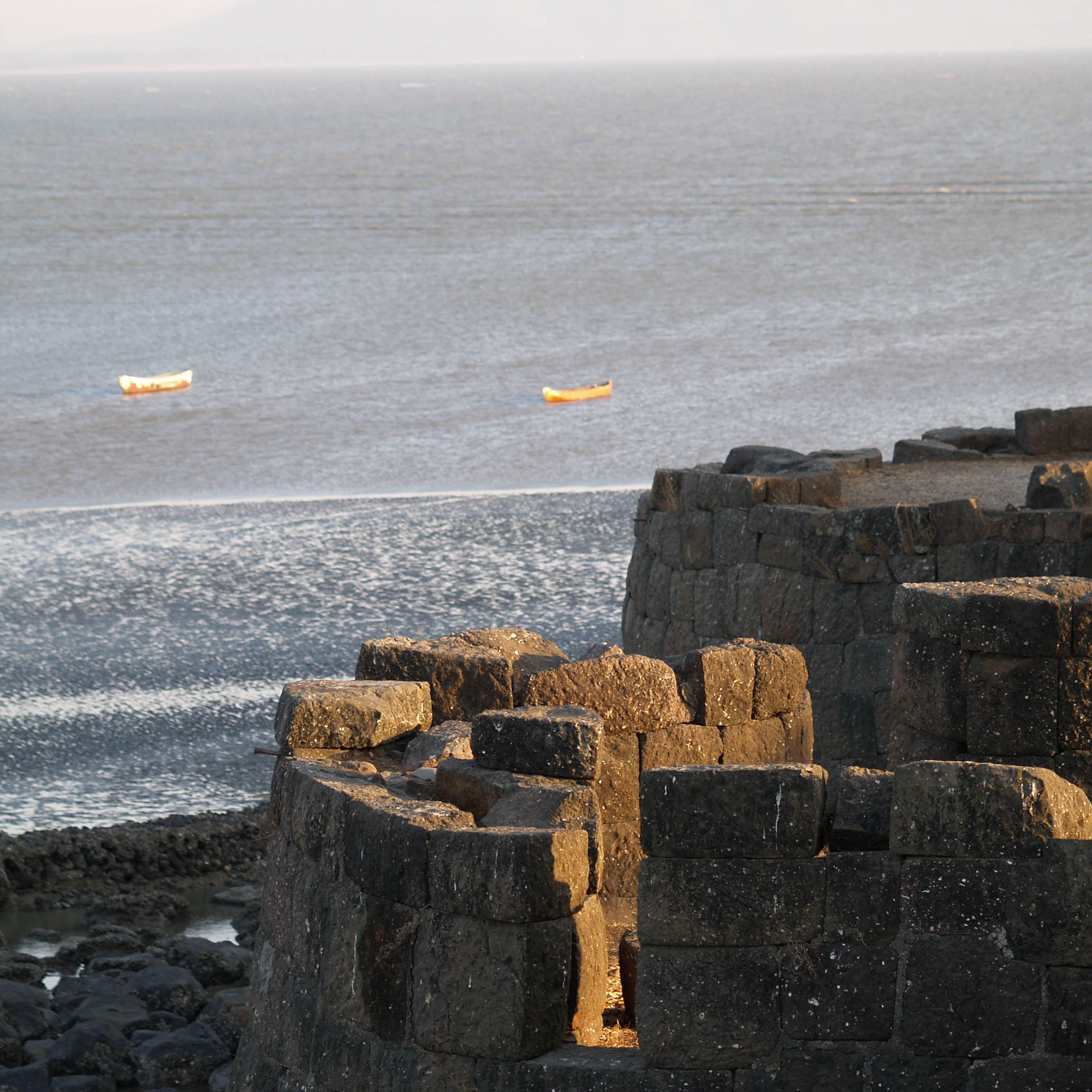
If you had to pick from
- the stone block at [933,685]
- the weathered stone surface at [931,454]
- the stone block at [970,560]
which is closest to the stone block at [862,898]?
the stone block at [933,685]

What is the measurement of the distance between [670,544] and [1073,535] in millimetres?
3807

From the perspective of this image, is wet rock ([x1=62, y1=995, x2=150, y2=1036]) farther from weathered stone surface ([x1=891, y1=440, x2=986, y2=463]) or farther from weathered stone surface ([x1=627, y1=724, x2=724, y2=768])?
weathered stone surface ([x1=891, y1=440, x2=986, y2=463])

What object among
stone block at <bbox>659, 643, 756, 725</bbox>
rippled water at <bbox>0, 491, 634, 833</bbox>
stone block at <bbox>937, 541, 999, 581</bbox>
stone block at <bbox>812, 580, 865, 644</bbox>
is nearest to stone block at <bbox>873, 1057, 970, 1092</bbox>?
stone block at <bbox>659, 643, 756, 725</bbox>

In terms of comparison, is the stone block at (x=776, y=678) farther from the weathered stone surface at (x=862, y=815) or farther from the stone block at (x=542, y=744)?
the weathered stone surface at (x=862, y=815)

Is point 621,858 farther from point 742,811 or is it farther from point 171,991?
point 171,991

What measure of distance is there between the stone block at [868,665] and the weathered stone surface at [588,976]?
8.05m

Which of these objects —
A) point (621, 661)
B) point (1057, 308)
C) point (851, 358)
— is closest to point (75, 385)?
point (851, 358)

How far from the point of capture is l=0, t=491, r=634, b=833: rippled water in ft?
56.4

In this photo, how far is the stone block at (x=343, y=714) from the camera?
7551mm

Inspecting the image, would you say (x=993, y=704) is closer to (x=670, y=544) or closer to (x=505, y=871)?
(x=505, y=871)

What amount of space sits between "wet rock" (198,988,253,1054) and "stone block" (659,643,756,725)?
13.5ft

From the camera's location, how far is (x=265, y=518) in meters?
29.0

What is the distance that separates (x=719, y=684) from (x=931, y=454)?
1050cm

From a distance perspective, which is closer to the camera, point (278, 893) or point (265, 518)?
point (278, 893)
